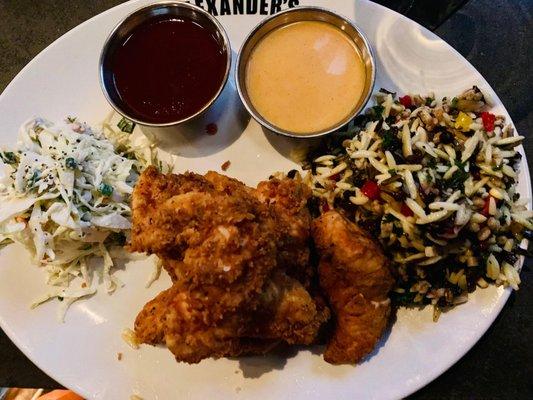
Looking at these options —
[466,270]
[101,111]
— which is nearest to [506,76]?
[466,270]

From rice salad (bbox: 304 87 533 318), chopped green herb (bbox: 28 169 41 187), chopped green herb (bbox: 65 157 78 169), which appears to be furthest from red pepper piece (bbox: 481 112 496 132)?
chopped green herb (bbox: 28 169 41 187)

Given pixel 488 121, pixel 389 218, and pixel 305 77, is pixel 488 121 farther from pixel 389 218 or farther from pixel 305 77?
pixel 305 77

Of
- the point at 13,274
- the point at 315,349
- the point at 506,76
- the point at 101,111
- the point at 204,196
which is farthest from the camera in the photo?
the point at 506,76

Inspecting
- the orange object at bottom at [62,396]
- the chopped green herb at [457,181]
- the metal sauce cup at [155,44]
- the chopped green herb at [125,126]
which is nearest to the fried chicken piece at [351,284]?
the chopped green herb at [457,181]

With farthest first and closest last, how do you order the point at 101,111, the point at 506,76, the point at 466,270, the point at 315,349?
1. the point at 506,76
2. the point at 101,111
3. the point at 315,349
4. the point at 466,270

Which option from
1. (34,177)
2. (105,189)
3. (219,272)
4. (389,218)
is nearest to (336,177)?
(389,218)

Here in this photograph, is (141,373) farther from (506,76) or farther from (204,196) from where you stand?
(506,76)
